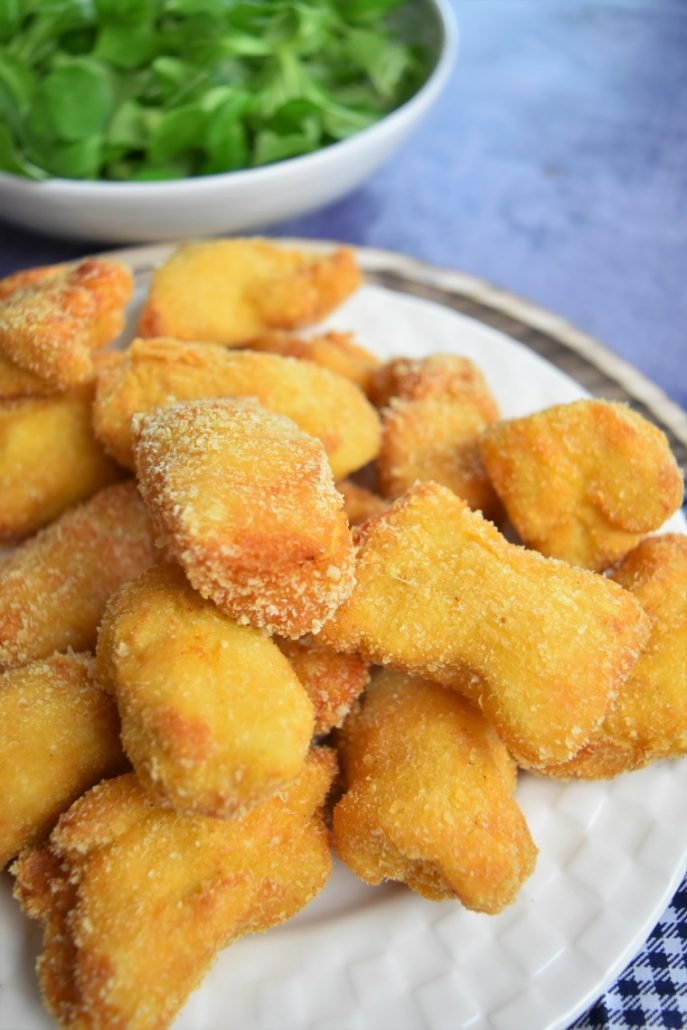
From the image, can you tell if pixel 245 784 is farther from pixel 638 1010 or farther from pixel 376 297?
pixel 376 297

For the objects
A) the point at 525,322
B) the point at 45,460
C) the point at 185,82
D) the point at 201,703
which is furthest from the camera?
the point at 185,82

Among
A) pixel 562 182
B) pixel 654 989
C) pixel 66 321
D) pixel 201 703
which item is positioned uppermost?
pixel 66 321

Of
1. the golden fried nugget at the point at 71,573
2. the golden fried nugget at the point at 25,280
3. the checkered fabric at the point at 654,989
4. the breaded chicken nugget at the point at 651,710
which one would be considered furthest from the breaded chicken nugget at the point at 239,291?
the checkered fabric at the point at 654,989

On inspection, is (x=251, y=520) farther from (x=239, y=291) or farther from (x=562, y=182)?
(x=562, y=182)

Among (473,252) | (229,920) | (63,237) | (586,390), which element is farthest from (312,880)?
(473,252)

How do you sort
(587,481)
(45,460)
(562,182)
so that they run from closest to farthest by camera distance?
(587,481) < (45,460) < (562,182)

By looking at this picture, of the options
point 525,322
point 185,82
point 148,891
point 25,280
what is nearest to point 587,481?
point 525,322
